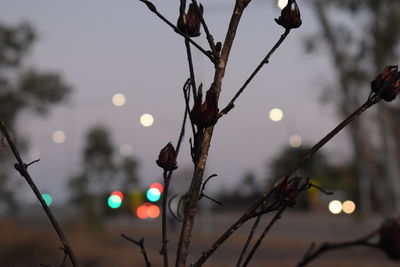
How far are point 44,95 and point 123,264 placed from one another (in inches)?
749

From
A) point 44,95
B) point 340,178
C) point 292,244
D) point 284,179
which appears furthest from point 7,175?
point 340,178

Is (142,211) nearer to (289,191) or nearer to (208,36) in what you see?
(208,36)

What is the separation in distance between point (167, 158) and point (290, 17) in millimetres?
405

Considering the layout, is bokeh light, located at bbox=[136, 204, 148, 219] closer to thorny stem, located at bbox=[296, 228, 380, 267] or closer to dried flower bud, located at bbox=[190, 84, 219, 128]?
dried flower bud, located at bbox=[190, 84, 219, 128]

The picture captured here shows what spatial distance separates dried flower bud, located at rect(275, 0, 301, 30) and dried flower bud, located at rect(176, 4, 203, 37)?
178 millimetres

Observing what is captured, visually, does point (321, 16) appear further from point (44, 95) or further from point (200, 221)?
point (200, 221)

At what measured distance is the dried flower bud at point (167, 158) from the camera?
1.66 metres

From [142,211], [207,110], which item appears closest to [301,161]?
[207,110]

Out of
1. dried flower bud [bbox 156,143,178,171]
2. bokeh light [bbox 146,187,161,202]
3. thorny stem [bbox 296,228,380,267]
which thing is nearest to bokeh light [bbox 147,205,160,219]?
bokeh light [bbox 146,187,161,202]

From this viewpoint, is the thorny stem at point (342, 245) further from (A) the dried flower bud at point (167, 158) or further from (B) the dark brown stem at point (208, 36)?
(B) the dark brown stem at point (208, 36)

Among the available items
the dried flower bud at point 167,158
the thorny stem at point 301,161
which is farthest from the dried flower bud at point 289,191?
the dried flower bud at point 167,158

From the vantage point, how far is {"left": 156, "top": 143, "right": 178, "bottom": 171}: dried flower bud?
1662mm

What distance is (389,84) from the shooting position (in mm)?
1460

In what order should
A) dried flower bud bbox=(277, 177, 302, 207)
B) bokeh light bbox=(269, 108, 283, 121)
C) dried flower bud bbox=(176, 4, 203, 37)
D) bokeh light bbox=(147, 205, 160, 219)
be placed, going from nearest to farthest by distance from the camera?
dried flower bud bbox=(277, 177, 302, 207) < dried flower bud bbox=(176, 4, 203, 37) < bokeh light bbox=(269, 108, 283, 121) < bokeh light bbox=(147, 205, 160, 219)
